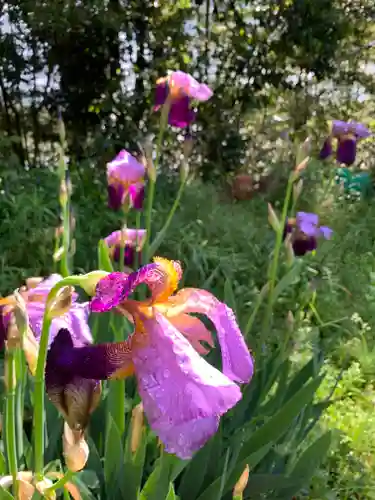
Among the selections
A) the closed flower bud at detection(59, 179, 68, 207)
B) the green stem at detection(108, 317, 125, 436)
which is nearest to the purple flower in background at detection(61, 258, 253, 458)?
the green stem at detection(108, 317, 125, 436)

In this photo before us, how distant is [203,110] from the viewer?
4391 millimetres

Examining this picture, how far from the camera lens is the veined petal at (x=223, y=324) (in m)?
0.63

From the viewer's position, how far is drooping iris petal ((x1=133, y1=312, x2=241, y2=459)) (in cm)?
57

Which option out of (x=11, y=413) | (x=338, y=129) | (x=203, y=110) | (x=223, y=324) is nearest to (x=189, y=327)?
(x=223, y=324)

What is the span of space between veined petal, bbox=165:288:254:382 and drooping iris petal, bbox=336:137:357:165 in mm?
1755

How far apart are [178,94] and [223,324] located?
4.51 ft

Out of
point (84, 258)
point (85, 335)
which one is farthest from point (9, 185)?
point (85, 335)

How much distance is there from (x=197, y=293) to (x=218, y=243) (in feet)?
8.26

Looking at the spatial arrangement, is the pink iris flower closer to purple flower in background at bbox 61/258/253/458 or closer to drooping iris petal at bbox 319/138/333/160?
purple flower in background at bbox 61/258/253/458

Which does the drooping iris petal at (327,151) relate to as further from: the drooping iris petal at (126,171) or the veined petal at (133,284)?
the veined petal at (133,284)

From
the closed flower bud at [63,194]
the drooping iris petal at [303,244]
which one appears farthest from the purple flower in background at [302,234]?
the closed flower bud at [63,194]

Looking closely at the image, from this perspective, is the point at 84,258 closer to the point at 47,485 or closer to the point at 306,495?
the point at 306,495

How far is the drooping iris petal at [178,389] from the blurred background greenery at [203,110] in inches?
88.2

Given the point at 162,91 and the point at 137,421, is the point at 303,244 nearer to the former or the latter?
the point at 162,91
